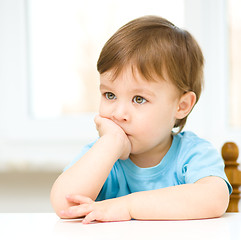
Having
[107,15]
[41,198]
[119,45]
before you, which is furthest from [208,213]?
[107,15]

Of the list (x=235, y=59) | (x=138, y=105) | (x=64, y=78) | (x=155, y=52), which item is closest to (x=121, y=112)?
(x=138, y=105)

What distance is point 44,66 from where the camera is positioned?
2.27 m

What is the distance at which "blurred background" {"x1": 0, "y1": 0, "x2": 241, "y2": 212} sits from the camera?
1.99 m

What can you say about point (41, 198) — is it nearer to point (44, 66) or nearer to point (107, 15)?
point (44, 66)

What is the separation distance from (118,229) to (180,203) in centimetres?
19

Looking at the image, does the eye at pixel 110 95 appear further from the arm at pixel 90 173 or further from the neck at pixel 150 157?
the neck at pixel 150 157

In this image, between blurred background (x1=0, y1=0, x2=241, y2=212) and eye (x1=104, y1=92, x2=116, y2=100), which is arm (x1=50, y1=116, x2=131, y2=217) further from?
blurred background (x1=0, y1=0, x2=241, y2=212)

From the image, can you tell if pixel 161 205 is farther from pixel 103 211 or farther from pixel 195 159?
pixel 195 159

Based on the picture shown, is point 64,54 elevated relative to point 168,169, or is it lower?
elevated

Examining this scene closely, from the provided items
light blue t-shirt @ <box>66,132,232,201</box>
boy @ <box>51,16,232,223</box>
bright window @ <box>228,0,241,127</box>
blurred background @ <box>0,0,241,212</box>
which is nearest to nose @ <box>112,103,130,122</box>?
boy @ <box>51,16,232,223</box>

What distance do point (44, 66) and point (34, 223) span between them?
5.20 feet

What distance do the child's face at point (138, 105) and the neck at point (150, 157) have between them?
0.07m

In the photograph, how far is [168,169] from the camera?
1.11 metres

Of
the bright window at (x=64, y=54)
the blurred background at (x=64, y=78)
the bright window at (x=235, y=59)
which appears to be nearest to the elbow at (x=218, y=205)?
the blurred background at (x=64, y=78)
